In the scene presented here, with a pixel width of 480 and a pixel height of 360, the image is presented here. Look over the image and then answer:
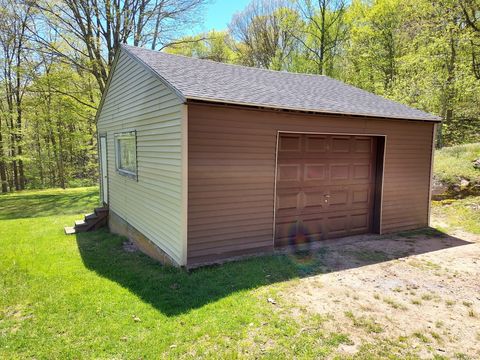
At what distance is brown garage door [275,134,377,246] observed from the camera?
20.6 ft

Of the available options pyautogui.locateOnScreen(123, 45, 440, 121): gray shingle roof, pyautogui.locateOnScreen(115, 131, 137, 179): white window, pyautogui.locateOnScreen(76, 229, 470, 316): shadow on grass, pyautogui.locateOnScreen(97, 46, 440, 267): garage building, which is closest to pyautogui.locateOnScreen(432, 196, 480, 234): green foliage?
pyautogui.locateOnScreen(97, 46, 440, 267): garage building

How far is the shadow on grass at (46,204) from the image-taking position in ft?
41.6

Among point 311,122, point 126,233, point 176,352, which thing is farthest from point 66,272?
point 311,122

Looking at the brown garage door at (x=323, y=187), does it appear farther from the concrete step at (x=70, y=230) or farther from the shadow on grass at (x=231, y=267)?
the concrete step at (x=70, y=230)

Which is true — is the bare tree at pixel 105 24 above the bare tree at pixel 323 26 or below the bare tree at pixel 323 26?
below

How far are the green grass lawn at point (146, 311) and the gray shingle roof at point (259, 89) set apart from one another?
2861 mm

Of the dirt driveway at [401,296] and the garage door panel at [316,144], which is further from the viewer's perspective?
the garage door panel at [316,144]

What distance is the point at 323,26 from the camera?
20.4m

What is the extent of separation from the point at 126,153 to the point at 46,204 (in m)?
8.87

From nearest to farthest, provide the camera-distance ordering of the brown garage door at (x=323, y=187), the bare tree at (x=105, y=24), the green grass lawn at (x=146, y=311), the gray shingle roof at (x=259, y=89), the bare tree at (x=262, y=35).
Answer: the green grass lawn at (x=146, y=311) < the gray shingle roof at (x=259, y=89) < the brown garage door at (x=323, y=187) < the bare tree at (x=105, y=24) < the bare tree at (x=262, y=35)

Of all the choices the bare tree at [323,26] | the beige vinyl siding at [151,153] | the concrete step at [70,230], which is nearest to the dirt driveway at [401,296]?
the beige vinyl siding at [151,153]

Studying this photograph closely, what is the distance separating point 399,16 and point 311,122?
59.3ft

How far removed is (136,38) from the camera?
17156 millimetres

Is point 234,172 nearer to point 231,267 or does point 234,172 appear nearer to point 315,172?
point 231,267
